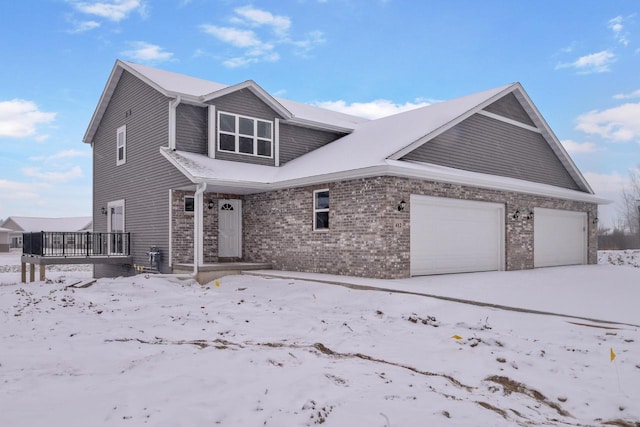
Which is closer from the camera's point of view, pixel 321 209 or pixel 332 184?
pixel 332 184

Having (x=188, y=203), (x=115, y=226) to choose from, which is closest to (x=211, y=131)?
(x=188, y=203)

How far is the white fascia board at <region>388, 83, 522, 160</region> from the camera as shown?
12.7 m

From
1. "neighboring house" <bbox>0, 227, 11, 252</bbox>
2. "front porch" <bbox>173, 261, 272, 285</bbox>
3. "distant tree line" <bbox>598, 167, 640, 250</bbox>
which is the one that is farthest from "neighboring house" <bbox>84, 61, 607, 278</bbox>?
"neighboring house" <bbox>0, 227, 11, 252</bbox>

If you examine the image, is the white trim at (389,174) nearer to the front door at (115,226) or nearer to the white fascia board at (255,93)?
the white fascia board at (255,93)

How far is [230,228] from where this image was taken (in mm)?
15594

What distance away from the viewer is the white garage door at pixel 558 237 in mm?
16562

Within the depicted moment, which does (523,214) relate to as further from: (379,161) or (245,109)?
(245,109)

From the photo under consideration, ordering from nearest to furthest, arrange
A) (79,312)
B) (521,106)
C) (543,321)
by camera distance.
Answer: (543,321) → (79,312) → (521,106)

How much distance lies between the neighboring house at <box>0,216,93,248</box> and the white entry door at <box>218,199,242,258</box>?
2170 inches

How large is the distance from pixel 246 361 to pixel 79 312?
4771 millimetres

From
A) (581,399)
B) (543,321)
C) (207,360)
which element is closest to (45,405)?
(207,360)

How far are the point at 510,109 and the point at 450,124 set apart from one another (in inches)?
159

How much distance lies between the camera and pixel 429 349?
6.22m

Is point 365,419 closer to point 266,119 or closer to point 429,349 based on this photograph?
Result: point 429,349
